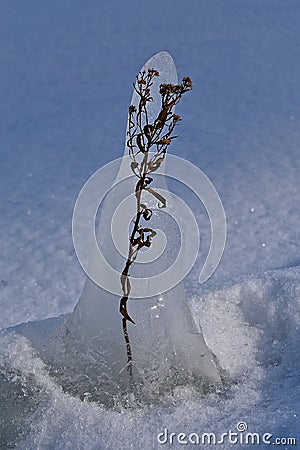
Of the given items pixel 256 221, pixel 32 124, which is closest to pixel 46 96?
pixel 32 124

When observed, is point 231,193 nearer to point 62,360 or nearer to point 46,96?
point 46,96

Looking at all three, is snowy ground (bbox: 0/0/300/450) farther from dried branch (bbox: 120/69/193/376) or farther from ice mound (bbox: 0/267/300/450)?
dried branch (bbox: 120/69/193/376)

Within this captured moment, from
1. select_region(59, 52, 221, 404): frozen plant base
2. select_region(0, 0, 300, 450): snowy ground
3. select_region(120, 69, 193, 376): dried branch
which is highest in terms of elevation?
select_region(120, 69, 193, 376): dried branch

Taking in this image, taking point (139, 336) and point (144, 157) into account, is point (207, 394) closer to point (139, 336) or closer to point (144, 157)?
point (139, 336)

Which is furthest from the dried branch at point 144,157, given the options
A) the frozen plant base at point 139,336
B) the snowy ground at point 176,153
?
the snowy ground at point 176,153

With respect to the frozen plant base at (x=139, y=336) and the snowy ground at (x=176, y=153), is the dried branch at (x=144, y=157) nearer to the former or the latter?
the frozen plant base at (x=139, y=336)

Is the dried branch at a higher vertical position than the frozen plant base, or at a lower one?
higher

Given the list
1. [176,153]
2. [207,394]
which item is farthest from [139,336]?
[176,153]

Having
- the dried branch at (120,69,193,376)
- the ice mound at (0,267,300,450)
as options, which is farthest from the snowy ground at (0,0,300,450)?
the dried branch at (120,69,193,376)
